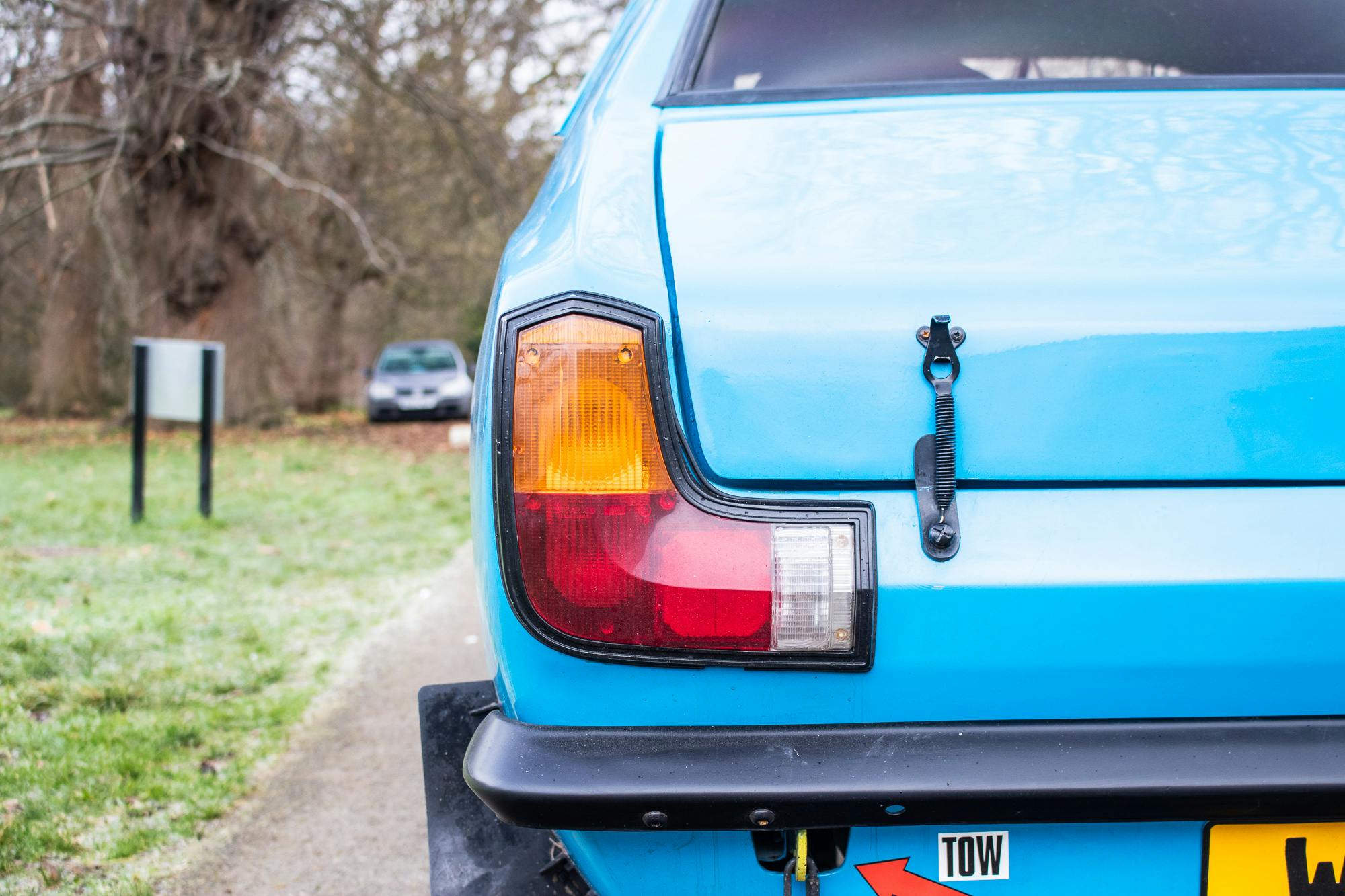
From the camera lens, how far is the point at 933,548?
4.26 feet

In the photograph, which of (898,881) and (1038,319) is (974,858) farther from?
(1038,319)

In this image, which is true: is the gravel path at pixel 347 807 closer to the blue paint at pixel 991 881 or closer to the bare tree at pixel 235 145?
the blue paint at pixel 991 881

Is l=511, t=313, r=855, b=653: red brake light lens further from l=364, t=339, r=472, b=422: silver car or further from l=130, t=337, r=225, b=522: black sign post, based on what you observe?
l=364, t=339, r=472, b=422: silver car

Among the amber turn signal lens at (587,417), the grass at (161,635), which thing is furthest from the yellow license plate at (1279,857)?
the grass at (161,635)

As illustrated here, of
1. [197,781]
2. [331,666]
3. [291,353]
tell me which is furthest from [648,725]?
[291,353]

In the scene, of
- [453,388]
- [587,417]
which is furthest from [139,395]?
[453,388]

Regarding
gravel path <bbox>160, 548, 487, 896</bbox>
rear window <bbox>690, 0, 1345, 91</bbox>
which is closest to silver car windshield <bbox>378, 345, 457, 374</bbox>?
gravel path <bbox>160, 548, 487, 896</bbox>

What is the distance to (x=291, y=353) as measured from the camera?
93.4 feet

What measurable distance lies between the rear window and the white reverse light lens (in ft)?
3.10

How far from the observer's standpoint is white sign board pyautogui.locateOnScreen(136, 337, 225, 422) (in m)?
6.75

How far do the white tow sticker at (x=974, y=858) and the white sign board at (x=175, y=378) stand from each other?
20.6 feet

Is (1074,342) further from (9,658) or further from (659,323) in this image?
(9,658)

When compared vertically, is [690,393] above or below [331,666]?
above

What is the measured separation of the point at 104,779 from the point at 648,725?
7.56 ft
